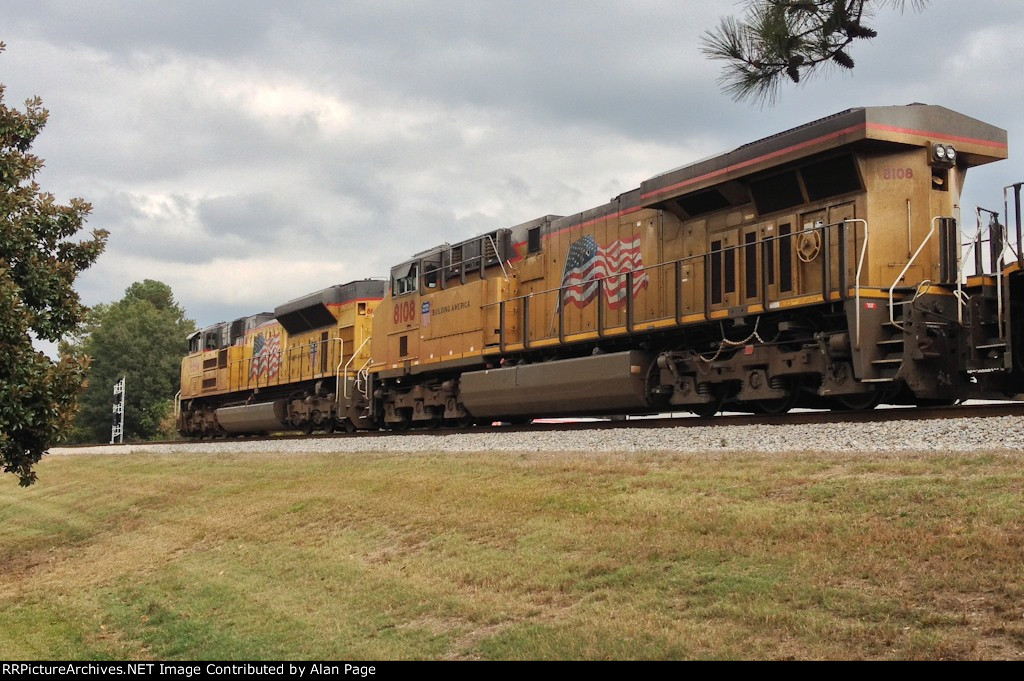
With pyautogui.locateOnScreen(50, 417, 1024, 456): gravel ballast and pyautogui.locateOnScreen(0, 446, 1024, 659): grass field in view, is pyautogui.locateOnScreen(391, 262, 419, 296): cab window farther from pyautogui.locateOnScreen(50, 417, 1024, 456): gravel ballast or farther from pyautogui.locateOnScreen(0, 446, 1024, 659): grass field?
pyautogui.locateOnScreen(0, 446, 1024, 659): grass field

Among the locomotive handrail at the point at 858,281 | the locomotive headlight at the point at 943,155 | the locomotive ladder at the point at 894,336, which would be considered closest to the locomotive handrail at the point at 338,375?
the locomotive handrail at the point at 858,281

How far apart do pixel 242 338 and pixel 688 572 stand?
87.1ft

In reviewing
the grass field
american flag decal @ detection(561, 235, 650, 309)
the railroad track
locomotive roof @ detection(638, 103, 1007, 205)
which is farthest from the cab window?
locomotive roof @ detection(638, 103, 1007, 205)

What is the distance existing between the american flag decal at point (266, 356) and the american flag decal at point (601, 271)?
1339 cm

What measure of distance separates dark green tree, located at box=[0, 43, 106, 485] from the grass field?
1.84 metres

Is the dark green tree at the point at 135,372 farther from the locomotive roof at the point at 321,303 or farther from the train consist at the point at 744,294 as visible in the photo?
the train consist at the point at 744,294

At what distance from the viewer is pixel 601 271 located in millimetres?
15953

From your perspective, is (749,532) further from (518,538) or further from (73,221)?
(73,221)

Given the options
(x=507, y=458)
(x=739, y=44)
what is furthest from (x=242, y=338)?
(x=739, y=44)

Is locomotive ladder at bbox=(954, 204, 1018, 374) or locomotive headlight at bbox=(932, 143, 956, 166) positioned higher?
locomotive headlight at bbox=(932, 143, 956, 166)

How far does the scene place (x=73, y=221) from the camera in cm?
1247

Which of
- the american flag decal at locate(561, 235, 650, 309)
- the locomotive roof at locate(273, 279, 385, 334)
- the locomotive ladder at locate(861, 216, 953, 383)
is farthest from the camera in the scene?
the locomotive roof at locate(273, 279, 385, 334)

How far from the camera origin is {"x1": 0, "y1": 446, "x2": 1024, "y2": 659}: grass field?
5410 millimetres

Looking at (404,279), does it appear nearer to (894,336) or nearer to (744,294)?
(744,294)
